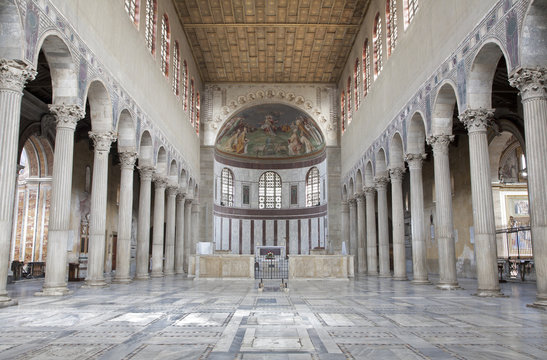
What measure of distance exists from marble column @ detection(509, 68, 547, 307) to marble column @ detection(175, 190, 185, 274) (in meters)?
25.2

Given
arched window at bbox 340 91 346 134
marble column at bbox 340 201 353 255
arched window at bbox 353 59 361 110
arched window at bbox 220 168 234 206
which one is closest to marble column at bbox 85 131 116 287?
arched window at bbox 353 59 361 110

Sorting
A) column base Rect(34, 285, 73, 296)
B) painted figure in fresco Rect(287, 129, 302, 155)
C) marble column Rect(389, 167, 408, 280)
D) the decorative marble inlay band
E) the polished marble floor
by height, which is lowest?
the polished marble floor

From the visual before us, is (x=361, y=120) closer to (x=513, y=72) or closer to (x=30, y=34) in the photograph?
(x=513, y=72)

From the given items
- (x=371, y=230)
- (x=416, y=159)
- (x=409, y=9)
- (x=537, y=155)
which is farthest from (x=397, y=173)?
(x=537, y=155)

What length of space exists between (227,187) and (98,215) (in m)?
30.4

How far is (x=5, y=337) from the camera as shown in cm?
710

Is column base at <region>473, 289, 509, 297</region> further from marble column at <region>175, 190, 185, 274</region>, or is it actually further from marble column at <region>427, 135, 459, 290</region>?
marble column at <region>175, 190, 185, 274</region>

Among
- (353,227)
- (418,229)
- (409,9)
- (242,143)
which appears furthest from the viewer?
(242,143)

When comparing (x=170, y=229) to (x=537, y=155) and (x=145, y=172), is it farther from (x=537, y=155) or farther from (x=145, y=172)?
(x=537, y=155)

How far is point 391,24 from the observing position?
25.4 metres

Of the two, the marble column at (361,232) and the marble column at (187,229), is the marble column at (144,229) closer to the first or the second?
the marble column at (187,229)

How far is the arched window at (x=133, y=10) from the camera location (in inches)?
823

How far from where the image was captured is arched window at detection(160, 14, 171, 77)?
27.3m

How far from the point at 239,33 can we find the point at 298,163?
19330 millimetres
